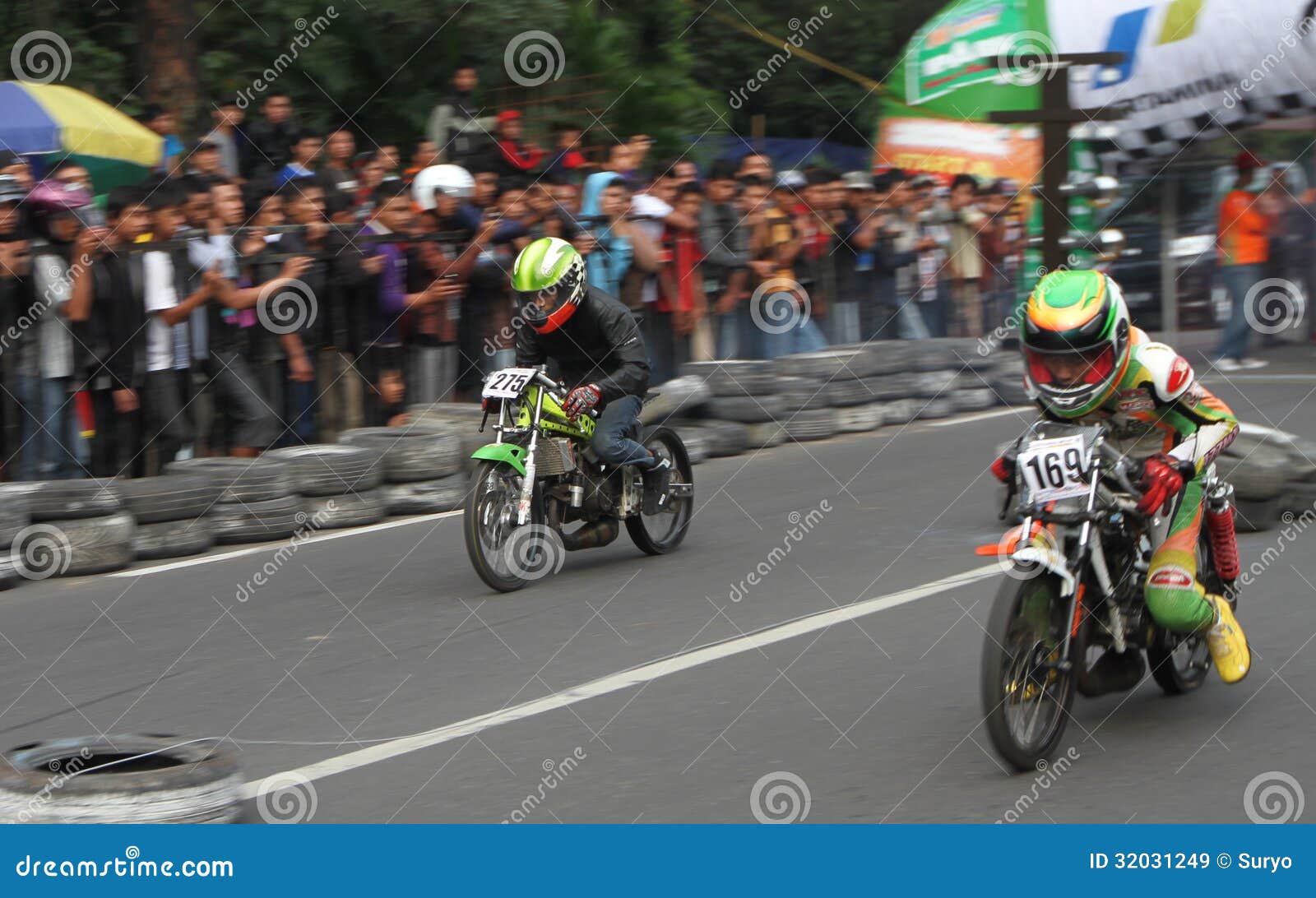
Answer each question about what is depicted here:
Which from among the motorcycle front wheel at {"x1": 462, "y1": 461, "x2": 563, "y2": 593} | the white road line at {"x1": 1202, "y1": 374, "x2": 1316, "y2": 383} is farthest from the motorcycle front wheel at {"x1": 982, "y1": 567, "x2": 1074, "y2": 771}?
the white road line at {"x1": 1202, "y1": 374, "x2": 1316, "y2": 383}

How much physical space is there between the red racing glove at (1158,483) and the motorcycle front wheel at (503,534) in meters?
3.88

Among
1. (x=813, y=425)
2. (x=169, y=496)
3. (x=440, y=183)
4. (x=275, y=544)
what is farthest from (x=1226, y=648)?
(x=440, y=183)

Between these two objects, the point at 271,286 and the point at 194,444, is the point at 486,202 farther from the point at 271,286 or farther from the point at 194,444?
the point at 194,444

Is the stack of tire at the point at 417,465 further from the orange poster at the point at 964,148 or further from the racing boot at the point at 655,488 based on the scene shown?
the orange poster at the point at 964,148

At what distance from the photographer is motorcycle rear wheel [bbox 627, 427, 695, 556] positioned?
394 inches

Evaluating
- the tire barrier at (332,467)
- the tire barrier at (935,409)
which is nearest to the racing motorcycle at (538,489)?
the tire barrier at (332,467)

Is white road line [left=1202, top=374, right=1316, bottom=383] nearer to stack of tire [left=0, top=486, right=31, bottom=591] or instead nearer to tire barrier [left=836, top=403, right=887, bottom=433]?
tire barrier [left=836, top=403, right=887, bottom=433]

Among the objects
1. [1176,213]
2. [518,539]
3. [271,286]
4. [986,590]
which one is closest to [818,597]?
[986,590]

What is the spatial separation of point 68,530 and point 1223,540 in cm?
645

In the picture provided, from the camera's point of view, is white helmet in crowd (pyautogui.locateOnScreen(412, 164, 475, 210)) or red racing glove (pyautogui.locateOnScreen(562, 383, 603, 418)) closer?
red racing glove (pyautogui.locateOnScreen(562, 383, 603, 418))

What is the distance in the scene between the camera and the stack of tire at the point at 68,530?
9.80 metres

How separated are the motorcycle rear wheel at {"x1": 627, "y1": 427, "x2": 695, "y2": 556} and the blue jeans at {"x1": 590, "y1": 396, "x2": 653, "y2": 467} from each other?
0.28 m

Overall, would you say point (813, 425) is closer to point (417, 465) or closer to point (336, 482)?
point (417, 465)

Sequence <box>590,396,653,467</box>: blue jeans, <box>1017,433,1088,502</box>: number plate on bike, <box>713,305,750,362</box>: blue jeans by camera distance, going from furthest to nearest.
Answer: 1. <box>713,305,750,362</box>: blue jeans
2. <box>590,396,653,467</box>: blue jeans
3. <box>1017,433,1088,502</box>: number plate on bike
